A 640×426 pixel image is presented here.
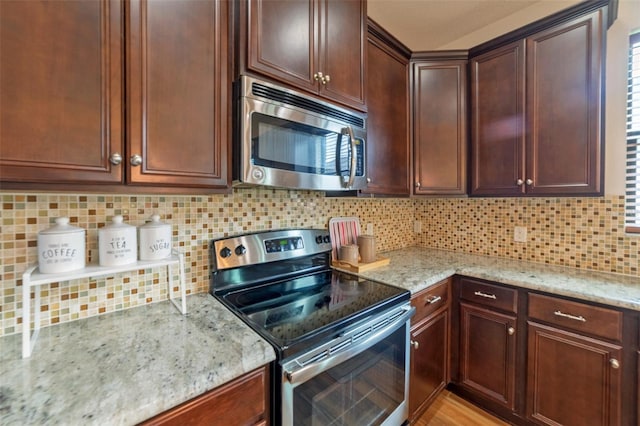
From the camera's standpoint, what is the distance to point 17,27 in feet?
2.24

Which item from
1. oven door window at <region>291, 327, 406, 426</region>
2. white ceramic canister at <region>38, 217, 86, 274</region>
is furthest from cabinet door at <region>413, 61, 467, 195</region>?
white ceramic canister at <region>38, 217, 86, 274</region>

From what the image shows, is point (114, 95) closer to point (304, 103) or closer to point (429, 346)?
point (304, 103)

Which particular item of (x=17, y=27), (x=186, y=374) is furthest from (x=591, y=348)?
(x=17, y=27)

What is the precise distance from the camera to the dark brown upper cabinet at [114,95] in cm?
69

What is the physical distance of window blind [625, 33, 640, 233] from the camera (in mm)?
1557

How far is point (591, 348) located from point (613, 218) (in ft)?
2.74

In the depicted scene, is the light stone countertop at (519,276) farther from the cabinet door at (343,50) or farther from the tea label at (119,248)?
the tea label at (119,248)

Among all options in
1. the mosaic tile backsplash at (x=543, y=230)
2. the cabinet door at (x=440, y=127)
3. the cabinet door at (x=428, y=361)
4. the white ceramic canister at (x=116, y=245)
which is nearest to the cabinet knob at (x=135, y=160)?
the white ceramic canister at (x=116, y=245)

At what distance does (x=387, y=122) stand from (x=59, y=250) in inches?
70.4

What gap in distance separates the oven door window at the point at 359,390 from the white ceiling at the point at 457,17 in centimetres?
218

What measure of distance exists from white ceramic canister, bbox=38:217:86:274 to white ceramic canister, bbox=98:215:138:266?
2.7 inches

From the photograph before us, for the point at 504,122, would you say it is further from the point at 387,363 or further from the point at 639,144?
the point at 387,363

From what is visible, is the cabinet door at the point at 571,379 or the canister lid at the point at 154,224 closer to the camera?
the canister lid at the point at 154,224

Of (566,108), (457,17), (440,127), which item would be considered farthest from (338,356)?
(457,17)
